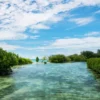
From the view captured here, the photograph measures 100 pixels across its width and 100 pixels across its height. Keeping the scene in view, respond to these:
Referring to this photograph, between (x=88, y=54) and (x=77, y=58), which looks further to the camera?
(x=88, y=54)

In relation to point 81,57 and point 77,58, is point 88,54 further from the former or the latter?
point 77,58

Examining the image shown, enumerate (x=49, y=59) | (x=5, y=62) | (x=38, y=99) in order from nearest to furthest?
(x=38, y=99)
(x=5, y=62)
(x=49, y=59)

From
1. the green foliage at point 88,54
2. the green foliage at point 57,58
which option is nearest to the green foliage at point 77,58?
the green foliage at point 88,54

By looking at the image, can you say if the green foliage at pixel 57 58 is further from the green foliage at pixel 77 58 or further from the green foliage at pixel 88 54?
the green foliage at pixel 88 54

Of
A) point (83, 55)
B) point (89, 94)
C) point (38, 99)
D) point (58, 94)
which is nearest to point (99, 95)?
point (89, 94)

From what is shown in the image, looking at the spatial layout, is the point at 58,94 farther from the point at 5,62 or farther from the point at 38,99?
the point at 5,62

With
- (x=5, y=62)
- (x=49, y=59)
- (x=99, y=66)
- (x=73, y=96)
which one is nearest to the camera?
(x=73, y=96)

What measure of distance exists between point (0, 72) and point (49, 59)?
50321 mm

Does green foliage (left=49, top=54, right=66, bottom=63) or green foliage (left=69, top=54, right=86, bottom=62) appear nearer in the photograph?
green foliage (left=49, top=54, right=66, bottom=63)

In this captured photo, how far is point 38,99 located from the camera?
13.8m

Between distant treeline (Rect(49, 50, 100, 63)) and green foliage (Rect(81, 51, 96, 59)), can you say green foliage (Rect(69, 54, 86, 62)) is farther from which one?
green foliage (Rect(81, 51, 96, 59))

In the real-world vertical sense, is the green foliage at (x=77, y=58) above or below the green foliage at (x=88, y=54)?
below

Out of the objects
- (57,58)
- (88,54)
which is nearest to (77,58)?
(88,54)

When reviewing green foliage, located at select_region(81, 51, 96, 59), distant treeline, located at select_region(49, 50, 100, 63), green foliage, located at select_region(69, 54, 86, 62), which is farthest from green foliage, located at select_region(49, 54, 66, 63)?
green foliage, located at select_region(81, 51, 96, 59)
